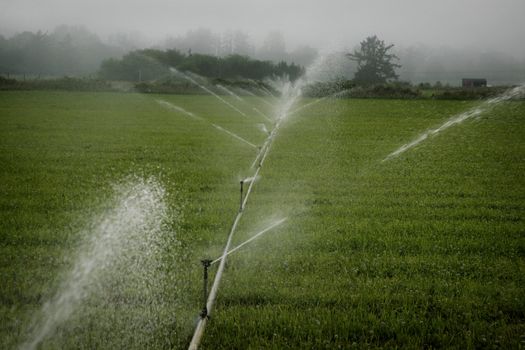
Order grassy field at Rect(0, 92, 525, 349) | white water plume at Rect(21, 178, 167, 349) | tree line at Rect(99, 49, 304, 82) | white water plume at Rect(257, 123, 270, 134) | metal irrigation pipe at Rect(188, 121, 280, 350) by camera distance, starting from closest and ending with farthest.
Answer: metal irrigation pipe at Rect(188, 121, 280, 350), grassy field at Rect(0, 92, 525, 349), white water plume at Rect(21, 178, 167, 349), white water plume at Rect(257, 123, 270, 134), tree line at Rect(99, 49, 304, 82)

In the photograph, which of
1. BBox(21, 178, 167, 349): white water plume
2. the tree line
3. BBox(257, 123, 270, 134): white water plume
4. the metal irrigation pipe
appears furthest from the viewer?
the tree line

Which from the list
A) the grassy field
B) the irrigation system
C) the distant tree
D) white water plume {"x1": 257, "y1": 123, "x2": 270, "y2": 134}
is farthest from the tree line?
the irrigation system

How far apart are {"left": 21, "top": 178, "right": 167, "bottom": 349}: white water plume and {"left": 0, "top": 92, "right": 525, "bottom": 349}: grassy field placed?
0.28 ft

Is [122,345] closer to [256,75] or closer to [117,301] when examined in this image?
[117,301]

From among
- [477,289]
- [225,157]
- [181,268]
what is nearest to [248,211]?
[181,268]

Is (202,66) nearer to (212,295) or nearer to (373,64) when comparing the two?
(373,64)

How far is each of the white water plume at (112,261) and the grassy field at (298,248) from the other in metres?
0.09

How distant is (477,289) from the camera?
3717 millimetres

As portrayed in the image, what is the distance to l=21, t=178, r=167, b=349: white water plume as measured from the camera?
3.26 m

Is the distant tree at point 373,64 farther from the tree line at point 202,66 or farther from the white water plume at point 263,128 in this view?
the white water plume at point 263,128

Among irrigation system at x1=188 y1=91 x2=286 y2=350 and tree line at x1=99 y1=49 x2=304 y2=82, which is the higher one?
tree line at x1=99 y1=49 x2=304 y2=82

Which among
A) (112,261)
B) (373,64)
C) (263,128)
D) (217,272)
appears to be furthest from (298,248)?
(373,64)

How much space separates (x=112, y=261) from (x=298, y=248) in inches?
81.5

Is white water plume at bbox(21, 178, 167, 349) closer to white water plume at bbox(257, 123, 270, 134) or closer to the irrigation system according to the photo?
the irrigation system
